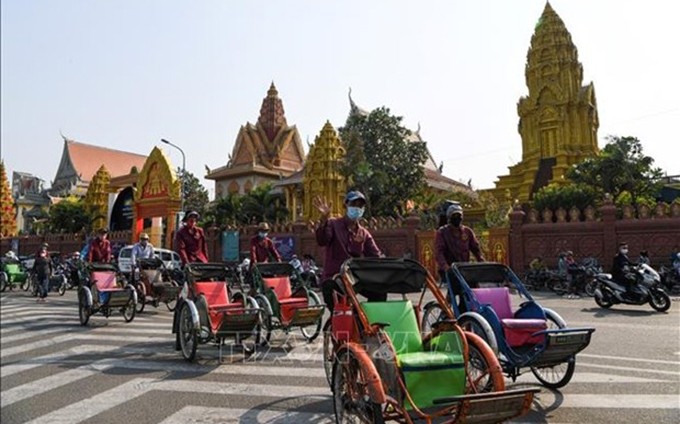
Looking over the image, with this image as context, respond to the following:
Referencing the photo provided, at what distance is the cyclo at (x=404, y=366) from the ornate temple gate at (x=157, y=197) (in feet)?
68.9

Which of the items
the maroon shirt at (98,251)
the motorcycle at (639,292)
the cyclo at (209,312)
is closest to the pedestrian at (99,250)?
the maroon shirt at (98,251)

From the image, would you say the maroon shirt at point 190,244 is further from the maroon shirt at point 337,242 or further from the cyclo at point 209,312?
the maroon shirt at point 337,242

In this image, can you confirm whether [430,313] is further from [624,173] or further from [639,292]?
[624,173]

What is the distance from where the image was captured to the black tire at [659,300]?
11.3 meters

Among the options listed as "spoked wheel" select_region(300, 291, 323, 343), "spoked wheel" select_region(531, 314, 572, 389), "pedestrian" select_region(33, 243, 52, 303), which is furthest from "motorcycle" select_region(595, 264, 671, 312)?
"pedestrian" select_region(33, 243, 52, 303)

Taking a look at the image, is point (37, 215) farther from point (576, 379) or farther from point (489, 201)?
point (576, 379)

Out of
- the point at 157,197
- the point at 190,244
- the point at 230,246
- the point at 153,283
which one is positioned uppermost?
the point at 157,197

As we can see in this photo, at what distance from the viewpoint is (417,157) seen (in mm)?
32438

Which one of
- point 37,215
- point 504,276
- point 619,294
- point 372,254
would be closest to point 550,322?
point 504,276

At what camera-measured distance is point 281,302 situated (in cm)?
725

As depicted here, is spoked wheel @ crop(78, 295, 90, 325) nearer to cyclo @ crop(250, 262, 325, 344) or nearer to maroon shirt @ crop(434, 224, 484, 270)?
cyclo @ crop(250, 262, 325, 344)

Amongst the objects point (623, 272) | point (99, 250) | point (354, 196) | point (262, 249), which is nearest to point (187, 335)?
point (262, 249)

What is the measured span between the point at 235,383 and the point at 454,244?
2838 millimetres

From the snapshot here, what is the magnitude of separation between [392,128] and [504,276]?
26.8m
